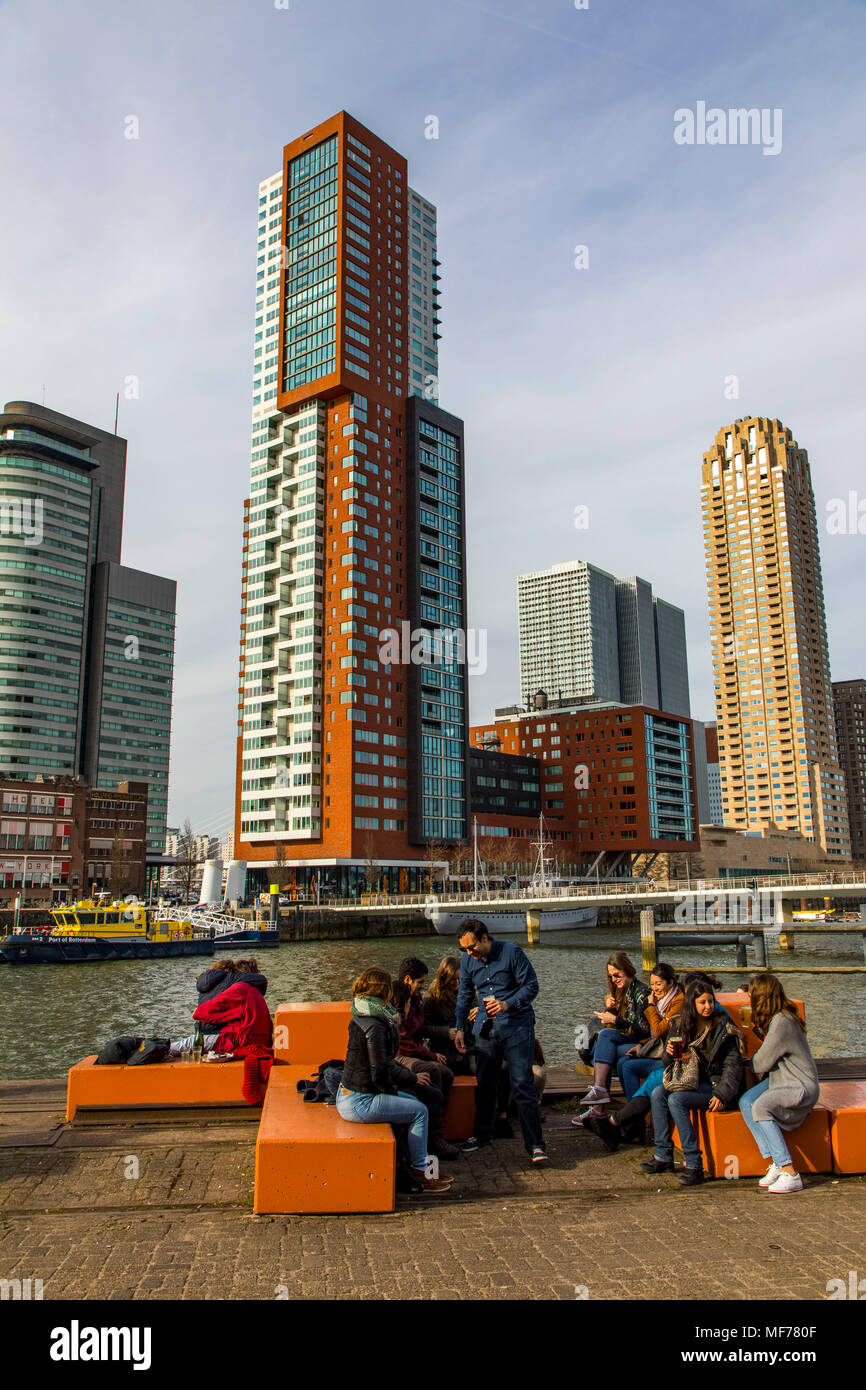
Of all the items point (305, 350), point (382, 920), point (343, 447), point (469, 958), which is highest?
point (305, 350)

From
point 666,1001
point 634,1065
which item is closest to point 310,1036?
point 634,1065

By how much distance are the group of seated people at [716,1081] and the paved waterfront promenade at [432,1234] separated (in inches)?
10.9

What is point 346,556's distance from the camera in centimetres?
10919

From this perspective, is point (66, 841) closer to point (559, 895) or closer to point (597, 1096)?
point (559, 895)

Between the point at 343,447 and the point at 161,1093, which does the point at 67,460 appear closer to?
A: the point at 343,447

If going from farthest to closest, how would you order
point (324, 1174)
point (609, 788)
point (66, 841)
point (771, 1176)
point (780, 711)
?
point (780, 711) → point (609, 788) → point (66, 841) → point (771, 1176) → point (324, 1174)

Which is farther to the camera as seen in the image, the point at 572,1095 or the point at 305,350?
the point at 305,350

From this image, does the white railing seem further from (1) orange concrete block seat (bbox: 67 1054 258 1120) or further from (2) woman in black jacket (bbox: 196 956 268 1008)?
(1) orange concrete block seat (bbox: 67 1054 258 1120)

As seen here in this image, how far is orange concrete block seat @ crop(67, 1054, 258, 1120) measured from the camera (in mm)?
9547

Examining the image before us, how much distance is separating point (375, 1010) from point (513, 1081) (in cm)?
189

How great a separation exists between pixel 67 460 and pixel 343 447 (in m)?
78.0

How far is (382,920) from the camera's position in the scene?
86125 mm

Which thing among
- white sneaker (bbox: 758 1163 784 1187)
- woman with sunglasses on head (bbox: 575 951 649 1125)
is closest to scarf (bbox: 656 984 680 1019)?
woman with sunglasses on head (bbox: 575 951 649 1125)
